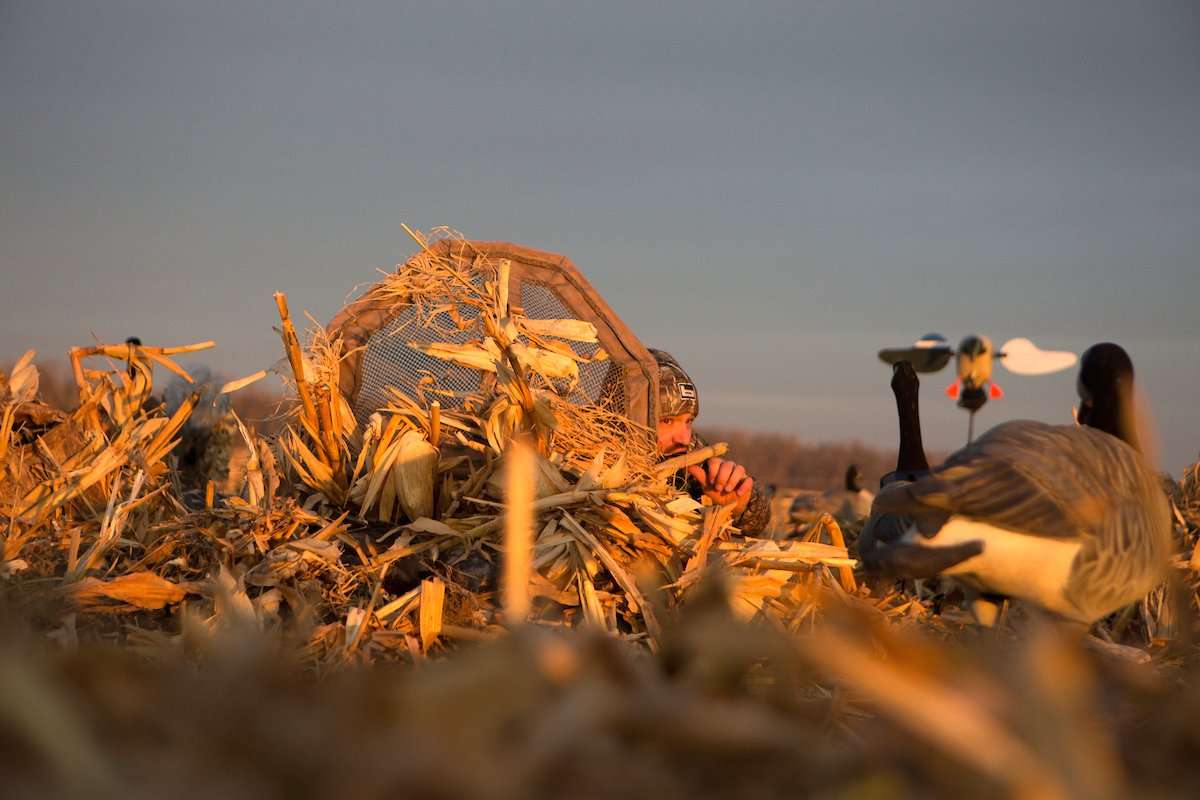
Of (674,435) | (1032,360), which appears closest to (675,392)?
(674,435)

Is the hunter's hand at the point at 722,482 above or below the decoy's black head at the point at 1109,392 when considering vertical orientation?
below

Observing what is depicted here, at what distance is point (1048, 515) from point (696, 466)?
8.15 feet

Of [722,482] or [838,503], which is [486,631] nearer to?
[722,482]

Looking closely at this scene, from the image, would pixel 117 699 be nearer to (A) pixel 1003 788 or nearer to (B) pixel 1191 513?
(A) pixel 1003 788

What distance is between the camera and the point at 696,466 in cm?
550

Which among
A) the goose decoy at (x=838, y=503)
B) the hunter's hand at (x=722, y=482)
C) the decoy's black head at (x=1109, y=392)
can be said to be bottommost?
the goose decoy at (x=838, y=503)

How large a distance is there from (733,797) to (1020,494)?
2.62 m

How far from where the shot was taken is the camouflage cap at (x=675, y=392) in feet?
18.9

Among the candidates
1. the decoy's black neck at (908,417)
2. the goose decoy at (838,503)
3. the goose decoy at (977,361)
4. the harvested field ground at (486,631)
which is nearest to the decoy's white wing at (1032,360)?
the goose decoy at (977,361)

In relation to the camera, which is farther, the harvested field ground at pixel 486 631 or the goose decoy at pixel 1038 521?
the goose decoy at pixel 1038 521

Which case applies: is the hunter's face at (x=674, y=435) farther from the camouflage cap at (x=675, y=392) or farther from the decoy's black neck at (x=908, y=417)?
the decoy's black neck at (x=908, y=417)

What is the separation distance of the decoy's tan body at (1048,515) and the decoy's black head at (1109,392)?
751 mm

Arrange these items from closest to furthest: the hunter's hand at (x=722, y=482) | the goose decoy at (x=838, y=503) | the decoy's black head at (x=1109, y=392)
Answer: the decoy's black head at (x=1109, y=392) < the hunter's hand at (x=722, y=482) < the goose decoy at (x=838, y=503)

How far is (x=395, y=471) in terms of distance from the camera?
441cm
